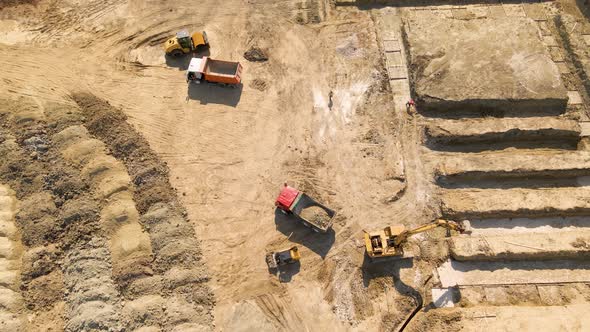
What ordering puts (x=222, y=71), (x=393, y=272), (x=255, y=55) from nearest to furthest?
1. (x=393, y=272)
2. (x=222, y=71)
3. (x=255, y=55)

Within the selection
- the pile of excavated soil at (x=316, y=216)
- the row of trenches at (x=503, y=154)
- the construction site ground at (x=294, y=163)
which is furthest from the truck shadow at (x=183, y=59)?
the row of trenches at (x=503, y=154)

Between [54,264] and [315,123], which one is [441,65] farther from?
[54,264]

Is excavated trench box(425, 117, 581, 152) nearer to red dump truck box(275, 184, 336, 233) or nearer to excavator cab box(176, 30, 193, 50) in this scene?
red dump truck box(275, 184, 336, 233)

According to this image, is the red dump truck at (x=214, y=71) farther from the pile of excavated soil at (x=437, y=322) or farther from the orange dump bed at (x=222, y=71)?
the pile of excavated soil at (x=437, y=322)

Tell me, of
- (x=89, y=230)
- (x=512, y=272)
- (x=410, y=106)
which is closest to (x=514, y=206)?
(x=512, y=272)

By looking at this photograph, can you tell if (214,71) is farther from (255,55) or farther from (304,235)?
(304,235)

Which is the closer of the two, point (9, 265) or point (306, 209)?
point (9, 265)
